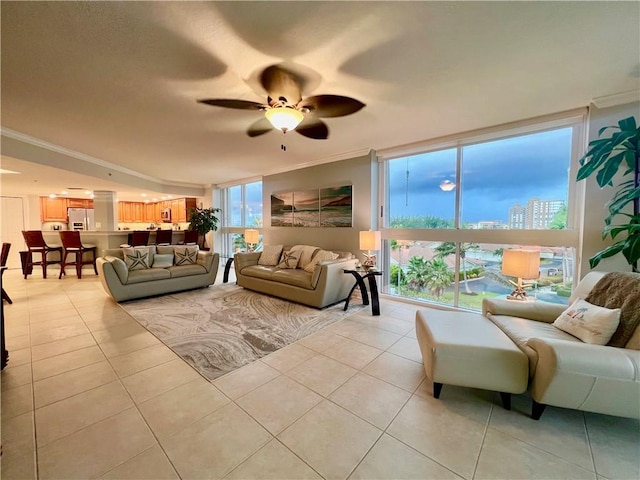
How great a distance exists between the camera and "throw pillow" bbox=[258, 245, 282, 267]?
197 inches

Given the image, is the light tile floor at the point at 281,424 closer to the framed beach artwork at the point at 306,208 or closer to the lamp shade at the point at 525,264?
the lamp shade at the point at 525,264

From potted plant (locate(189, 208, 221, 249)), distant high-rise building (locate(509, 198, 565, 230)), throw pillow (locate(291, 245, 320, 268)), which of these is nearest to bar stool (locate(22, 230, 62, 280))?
potted plant (locate(189, 208, 221, 249))

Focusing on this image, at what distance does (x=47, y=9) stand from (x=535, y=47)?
10.5ft

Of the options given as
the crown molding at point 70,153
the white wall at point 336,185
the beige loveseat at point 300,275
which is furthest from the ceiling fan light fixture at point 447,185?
the crown molding at point 70,153

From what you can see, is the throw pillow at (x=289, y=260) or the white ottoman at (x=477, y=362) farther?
the throw pillow at (x=289, y=260)

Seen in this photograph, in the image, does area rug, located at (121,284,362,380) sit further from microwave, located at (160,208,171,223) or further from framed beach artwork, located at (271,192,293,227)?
microwave, located at (160,208,171,223)

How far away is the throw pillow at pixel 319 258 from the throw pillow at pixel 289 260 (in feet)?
0.92

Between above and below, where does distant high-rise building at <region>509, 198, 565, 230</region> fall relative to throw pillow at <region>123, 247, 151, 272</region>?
above

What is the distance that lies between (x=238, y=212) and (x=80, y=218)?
5.25 metres

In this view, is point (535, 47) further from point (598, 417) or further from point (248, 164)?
point (248, 164)

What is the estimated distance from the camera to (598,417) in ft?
5.49

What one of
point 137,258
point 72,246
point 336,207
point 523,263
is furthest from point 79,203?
point 523,263

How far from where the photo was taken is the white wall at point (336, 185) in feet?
14.4

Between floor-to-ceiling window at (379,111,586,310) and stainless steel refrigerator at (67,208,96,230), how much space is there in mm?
9203
